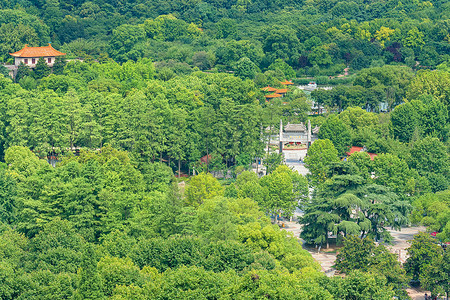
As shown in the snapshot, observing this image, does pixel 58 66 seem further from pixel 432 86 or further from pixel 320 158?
pixel 432 86

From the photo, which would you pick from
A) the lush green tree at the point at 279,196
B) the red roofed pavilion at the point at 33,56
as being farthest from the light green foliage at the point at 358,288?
the red roofed pavilion at the point at 33,56

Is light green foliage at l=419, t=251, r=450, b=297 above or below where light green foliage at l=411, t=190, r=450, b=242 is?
below

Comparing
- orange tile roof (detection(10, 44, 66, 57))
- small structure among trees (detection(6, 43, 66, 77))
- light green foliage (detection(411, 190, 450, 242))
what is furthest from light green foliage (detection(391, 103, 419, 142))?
orange tile roof (detection(10, 44, 66, 57))

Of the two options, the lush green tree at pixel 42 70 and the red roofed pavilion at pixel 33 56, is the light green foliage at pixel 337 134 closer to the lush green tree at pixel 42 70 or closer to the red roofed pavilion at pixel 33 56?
the lush green tree at pixel 42 70

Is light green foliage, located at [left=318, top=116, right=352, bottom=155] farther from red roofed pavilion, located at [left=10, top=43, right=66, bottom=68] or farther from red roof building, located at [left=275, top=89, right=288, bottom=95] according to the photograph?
red roofed pavilion, located at [left=10, top=43, right=66, bottom=68]

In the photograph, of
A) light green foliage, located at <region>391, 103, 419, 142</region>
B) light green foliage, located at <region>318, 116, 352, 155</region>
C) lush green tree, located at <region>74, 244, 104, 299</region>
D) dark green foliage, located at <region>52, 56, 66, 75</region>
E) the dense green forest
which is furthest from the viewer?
dark green foliage, located at <region>52, 56, 66, 75</region>

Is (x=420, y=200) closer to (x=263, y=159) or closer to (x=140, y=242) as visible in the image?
(x=263, y=159)

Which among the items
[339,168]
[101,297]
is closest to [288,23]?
[339,168]
